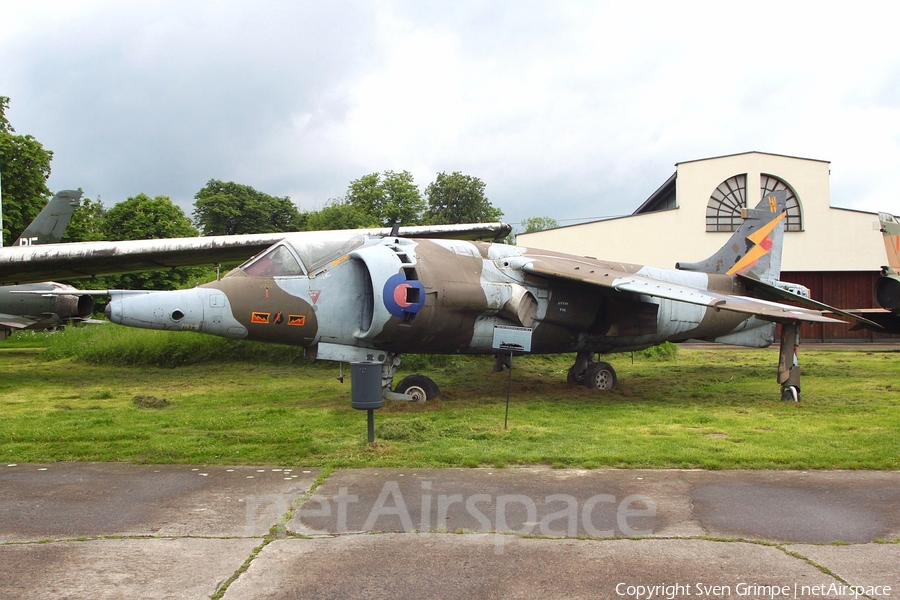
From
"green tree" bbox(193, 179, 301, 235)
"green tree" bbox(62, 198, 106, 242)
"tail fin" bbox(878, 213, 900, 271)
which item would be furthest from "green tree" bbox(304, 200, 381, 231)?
"tail fin" bbox(878, 213, 900, 271)

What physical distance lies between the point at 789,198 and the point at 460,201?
128 ft

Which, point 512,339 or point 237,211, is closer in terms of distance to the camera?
point 512,339

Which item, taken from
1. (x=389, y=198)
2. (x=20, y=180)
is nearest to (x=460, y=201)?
(x=389, y=198)

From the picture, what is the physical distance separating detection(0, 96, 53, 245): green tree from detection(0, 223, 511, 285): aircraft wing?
2355cm

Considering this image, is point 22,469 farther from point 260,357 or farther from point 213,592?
point 260,357

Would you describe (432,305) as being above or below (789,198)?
below

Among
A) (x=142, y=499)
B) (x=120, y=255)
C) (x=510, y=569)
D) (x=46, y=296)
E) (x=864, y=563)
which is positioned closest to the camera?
(x=510, y=569)

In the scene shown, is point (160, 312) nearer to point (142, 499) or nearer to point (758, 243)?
point (142, 499)

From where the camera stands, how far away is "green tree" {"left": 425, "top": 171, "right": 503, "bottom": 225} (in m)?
64.0

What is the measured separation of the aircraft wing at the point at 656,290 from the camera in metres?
10.3

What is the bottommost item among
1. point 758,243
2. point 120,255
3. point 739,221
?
point 120,255

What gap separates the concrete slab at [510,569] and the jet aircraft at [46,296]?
18.5 m

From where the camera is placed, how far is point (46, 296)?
21.6m

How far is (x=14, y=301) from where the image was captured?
2158cm
